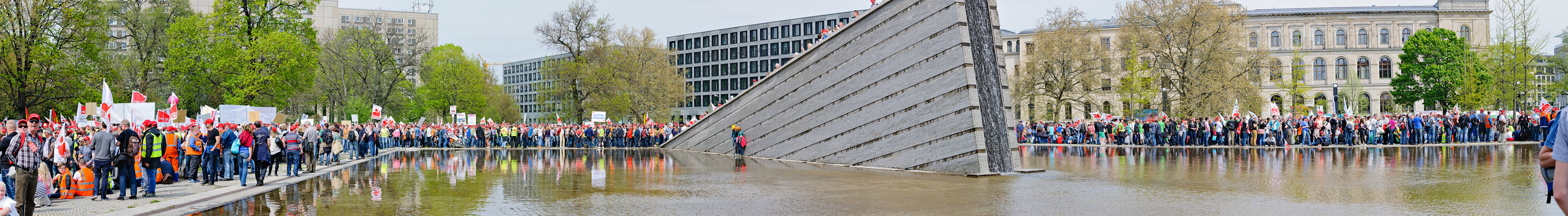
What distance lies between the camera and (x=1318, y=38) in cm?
7612

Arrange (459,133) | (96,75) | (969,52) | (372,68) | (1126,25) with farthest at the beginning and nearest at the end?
1. (372,68)
2. (1126,25)
3. (459,133)
4. (96,75)
5. (969,52)

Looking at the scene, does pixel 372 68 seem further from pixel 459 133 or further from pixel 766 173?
pixel 766 173

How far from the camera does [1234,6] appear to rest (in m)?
43.8

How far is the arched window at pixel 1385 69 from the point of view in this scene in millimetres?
75812

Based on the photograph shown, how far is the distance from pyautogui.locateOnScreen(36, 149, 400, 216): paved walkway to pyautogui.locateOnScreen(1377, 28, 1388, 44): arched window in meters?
82.1

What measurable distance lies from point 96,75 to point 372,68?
20107 mm

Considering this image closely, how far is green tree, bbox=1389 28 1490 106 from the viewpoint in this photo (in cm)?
6775

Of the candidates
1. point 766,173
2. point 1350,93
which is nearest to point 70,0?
point 766,173

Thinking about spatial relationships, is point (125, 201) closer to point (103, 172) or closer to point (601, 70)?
point (103, 172)

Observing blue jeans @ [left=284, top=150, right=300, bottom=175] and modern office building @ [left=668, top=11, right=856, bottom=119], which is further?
modern office building @ [left=668, top=11, right=856, bottom=119]

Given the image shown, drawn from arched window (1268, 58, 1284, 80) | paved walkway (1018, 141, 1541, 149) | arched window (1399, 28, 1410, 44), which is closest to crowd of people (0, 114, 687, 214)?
paved walkway (1018, 141, 1541, 149)

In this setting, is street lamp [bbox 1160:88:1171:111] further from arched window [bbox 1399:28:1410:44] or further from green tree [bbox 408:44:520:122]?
green tree [bbox 408:44:520:122]

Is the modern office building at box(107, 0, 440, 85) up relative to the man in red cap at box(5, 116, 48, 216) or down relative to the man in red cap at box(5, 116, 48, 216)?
up

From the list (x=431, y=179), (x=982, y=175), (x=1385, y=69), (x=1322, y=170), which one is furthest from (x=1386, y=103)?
(x=431, y=179)
